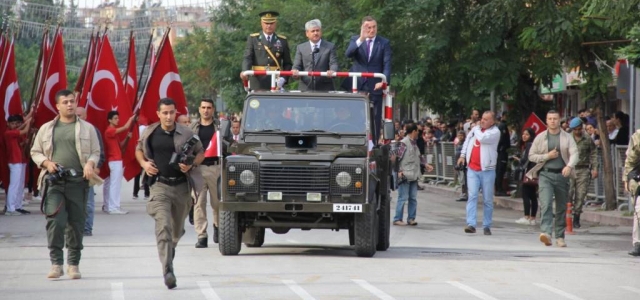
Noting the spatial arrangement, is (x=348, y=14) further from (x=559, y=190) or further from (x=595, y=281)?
(x=595, y=281)

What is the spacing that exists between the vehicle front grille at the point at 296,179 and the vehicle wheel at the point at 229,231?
48 centimetres

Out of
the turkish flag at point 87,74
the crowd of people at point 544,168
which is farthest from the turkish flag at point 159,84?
the crowd of people at point 544,168

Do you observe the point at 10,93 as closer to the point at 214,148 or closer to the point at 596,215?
the point at 214,148

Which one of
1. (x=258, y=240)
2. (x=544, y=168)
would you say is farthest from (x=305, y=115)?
Answer: (x=544, y=168)

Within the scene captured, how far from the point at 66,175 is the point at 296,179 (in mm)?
3275

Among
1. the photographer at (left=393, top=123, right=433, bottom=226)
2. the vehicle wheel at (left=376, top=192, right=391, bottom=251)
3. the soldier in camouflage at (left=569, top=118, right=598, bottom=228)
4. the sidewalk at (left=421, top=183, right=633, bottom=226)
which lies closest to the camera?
the vehicle wheel at (left=376, top=192, right=391, bottom=251)

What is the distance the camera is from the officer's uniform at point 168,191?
12.4 m

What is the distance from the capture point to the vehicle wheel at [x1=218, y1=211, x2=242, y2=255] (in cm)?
1545

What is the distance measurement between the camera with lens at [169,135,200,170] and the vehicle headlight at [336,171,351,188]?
3.20 meters

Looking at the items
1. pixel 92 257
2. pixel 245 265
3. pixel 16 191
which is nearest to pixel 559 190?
pixel 245 265

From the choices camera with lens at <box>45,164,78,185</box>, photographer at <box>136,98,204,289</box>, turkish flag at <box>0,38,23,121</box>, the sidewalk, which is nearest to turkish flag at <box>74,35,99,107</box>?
turkish flag at <box>0,38,23,121</box>

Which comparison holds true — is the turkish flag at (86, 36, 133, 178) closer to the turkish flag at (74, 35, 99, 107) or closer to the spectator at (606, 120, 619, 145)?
the turkish flag at (74, 35, 99, 107)

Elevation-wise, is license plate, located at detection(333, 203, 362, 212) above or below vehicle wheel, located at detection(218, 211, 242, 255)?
above

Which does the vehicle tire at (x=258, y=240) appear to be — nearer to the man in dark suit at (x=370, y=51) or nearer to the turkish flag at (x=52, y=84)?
the man in dark suit at (x=370, y=51)
